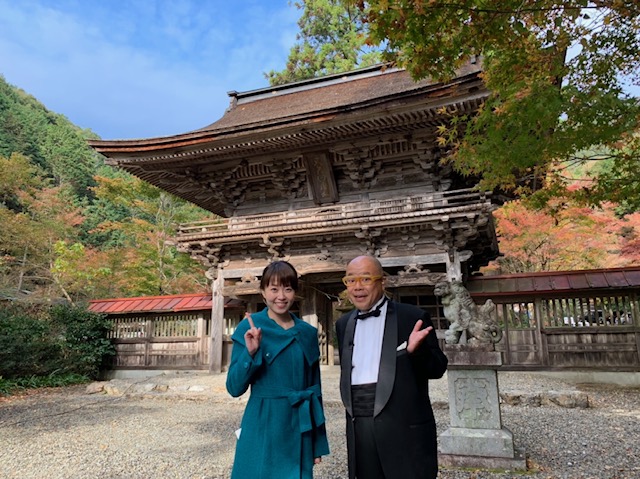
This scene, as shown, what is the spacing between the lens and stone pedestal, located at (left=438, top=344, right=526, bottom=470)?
372cm

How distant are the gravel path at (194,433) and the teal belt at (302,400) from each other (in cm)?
210

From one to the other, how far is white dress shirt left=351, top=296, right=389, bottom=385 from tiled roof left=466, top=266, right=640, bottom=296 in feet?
27.0

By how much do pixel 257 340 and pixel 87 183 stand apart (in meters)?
37.3

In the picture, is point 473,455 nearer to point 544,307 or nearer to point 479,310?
point 479,310

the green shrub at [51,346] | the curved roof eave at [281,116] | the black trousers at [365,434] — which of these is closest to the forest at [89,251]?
the green shrub at [51,346]

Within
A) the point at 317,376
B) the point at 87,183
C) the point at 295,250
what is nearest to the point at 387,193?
the point at 295,250

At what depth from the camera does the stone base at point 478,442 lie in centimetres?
371

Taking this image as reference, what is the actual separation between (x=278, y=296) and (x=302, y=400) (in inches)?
19.1

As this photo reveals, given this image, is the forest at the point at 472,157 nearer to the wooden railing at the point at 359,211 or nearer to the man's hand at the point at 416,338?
the wooden railing at the point at 359,211

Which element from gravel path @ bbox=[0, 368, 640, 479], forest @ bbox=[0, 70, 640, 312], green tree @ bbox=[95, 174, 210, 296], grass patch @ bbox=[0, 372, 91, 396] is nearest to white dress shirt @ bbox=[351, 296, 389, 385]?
gravel path @ bbox=[0, 368, 640, 479]

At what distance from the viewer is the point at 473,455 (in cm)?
377

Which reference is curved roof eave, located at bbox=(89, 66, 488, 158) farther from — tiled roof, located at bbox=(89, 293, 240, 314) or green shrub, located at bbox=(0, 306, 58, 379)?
green shrub, located at bbox=(0, 306, 58, 379)

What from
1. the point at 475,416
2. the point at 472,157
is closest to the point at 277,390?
the point at 475,416

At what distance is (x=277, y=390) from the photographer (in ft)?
6.10
